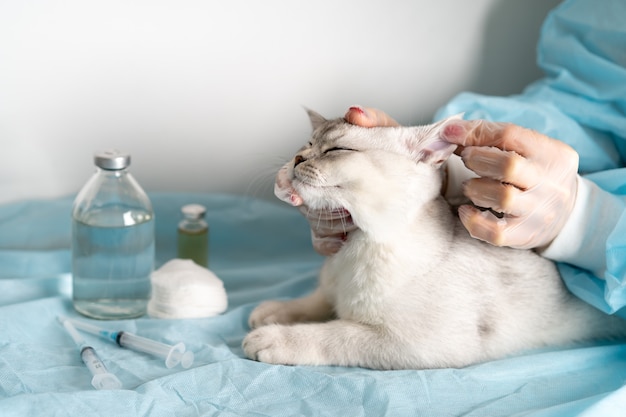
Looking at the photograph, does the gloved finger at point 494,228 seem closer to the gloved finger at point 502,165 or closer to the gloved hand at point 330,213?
the gloved finger at point 502,165

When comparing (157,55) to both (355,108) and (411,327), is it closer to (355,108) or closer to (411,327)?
(355,108)

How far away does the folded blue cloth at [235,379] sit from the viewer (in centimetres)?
98

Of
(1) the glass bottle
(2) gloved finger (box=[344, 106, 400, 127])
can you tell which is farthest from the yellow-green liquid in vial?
(2) gloved finger (box=[344, 106, 400, 127])

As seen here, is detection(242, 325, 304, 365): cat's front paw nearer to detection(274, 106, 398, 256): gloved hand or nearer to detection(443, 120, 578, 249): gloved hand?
detection(274, 106, 398, 256): gloved hand

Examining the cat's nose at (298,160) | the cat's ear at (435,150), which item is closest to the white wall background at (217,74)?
the cat's nose at (298,160)

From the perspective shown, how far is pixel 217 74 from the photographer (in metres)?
1.65

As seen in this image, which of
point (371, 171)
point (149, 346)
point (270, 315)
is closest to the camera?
point (371, 171)

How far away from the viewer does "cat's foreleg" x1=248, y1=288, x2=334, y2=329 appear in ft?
4.15

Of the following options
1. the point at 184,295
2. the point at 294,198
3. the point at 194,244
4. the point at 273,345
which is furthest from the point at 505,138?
the point at 194,244

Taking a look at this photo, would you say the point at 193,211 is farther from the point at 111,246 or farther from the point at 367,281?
the point at 367,281

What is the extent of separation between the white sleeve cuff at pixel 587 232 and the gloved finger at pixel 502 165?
127 mm

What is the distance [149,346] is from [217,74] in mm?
716

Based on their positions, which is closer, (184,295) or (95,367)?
(95,367)

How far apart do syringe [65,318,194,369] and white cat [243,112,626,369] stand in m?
0.10
